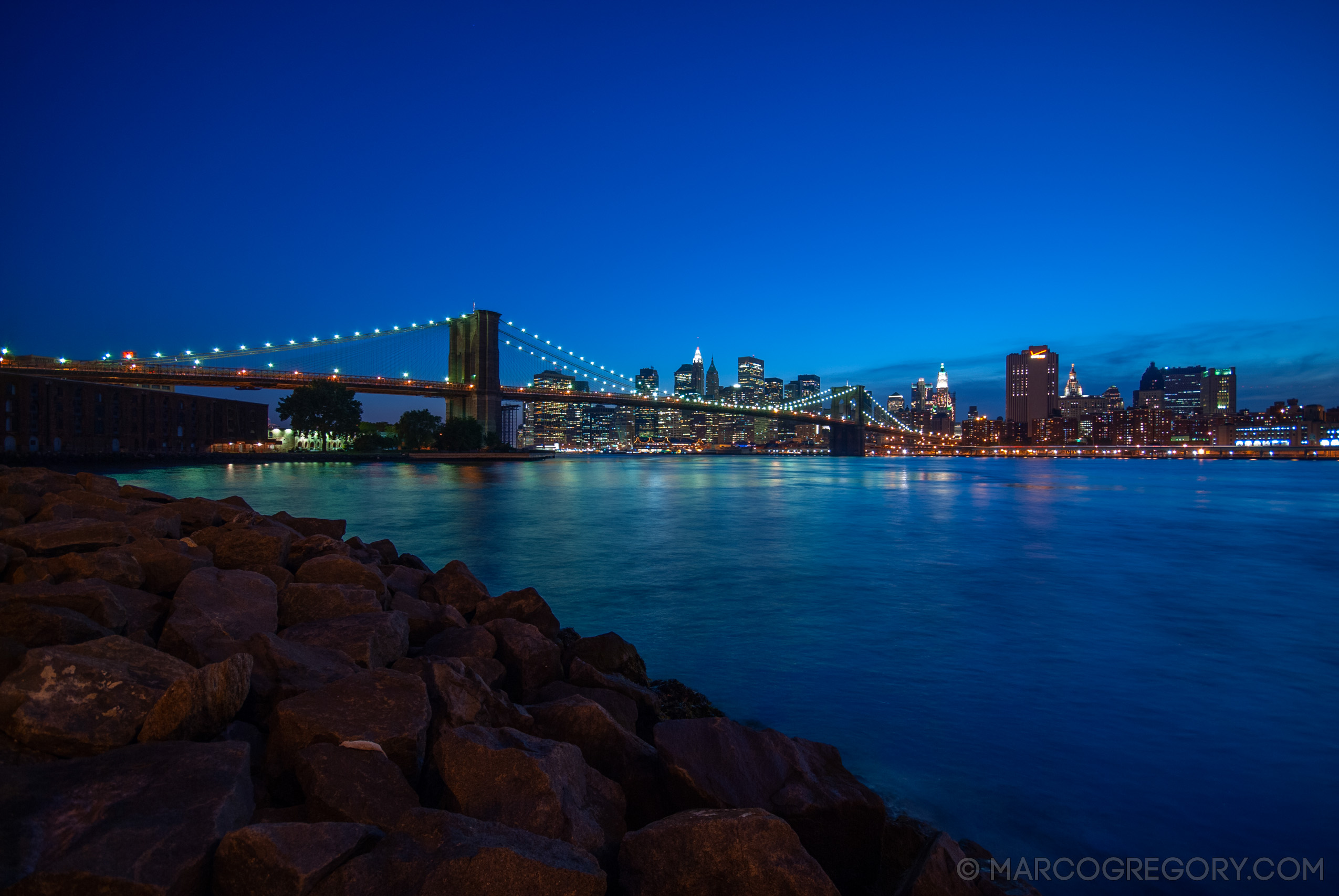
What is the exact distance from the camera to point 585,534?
17.9 metres

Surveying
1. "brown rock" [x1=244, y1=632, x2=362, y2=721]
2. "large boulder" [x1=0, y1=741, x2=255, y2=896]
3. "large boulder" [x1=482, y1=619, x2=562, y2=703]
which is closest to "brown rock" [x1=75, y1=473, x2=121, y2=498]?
"large boulder" [x1=482, y1=619, x2=562, y2=703]

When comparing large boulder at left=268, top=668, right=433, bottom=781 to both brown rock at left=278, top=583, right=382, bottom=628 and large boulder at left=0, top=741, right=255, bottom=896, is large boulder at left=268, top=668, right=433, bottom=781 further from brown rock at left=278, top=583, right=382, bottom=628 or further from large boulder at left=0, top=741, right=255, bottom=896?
brown rock at left=278, top=583, right=382, bottom=628

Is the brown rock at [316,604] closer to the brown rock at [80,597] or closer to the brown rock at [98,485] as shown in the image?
the brown rock at [80,597]

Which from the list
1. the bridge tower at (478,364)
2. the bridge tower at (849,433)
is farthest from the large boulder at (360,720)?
the bridge tower at (849,433)

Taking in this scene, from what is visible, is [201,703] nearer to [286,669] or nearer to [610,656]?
[286,669]

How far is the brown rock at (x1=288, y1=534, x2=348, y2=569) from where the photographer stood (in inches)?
271

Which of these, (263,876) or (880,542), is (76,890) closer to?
(263,876)

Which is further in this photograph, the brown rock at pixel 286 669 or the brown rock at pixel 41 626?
the brown rock at pixel 41 626

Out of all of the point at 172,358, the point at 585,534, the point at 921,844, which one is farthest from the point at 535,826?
the point at 172,358

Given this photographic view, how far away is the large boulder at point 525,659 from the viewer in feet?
15.6

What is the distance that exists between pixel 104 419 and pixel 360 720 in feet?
243

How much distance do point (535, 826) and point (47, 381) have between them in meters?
68.4

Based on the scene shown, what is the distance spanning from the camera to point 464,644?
4.71 meters

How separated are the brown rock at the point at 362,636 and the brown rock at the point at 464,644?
25cm
